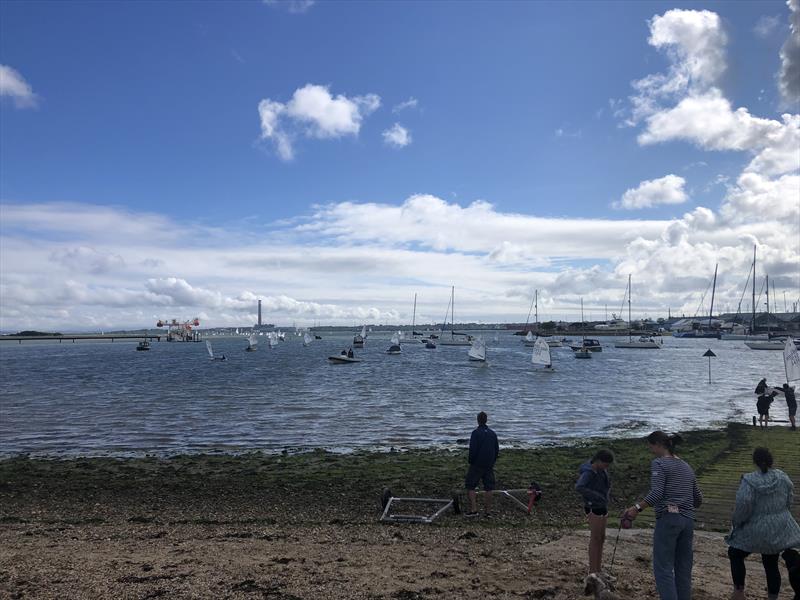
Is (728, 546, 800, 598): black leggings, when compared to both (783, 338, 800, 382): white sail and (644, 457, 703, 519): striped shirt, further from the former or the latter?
(783, 338, 800, 382): white sail

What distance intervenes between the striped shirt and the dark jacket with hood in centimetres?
136

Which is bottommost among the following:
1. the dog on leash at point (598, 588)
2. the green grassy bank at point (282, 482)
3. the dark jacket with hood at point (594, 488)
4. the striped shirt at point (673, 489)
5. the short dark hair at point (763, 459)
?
the green grassy bank at point (282, 482)

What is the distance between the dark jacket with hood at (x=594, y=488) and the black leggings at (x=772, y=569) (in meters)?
1.52

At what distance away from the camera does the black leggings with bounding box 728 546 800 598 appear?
268 inches

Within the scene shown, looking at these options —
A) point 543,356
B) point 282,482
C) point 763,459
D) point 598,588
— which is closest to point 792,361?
point 282,482

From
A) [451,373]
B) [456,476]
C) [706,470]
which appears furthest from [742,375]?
[456,476]

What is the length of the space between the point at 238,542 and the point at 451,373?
173 ft

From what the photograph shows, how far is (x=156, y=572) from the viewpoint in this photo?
8555mm

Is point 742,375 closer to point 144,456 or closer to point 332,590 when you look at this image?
point 144,456

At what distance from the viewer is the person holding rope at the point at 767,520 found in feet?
21.6

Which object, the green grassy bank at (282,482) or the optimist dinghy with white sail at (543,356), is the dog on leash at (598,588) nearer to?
the green grassy bank at (282,482)

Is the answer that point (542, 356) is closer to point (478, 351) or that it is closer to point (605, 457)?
point (478, 351)

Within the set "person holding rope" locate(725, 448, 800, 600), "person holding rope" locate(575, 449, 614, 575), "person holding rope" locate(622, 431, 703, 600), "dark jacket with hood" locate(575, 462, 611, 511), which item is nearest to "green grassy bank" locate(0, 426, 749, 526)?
"person holding rope" locate(575, 449, 614, 575)

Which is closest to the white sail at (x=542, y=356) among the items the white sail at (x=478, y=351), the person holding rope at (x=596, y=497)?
the white sail at (x=478, y=351)
